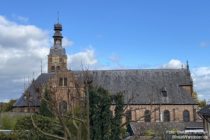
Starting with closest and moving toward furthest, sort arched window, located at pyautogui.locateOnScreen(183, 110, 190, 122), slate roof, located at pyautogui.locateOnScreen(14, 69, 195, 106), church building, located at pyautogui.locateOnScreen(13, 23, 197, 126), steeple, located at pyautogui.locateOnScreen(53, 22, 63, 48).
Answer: arched window, located at pyautogui.locateOnScreen(183, 110, 190, 122) < church building, located at pyautogui.locateOnScreen(13, 23, 197, 126) < slate roof, located at pyautogui.locateOnScreen(14, 69, 195, 106) < steeple, located at pyautogui.locateOnScreen(53, 22, 63, 48)

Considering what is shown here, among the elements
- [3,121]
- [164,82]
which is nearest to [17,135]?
[3,121]

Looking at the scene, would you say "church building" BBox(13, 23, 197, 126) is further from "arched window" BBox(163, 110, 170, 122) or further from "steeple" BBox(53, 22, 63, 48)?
"steeple" BBox(53, 22, 63, 48)

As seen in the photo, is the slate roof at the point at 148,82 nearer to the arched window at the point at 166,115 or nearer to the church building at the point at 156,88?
the church building at the point at 156,88

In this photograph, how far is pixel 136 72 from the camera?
65.5 meters

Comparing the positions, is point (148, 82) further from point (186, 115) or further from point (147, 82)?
point (186, 115)

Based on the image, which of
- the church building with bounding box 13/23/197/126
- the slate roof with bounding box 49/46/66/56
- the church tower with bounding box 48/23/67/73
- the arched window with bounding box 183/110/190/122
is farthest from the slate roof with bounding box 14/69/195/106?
the slate roof with bounding box 49/46/66/56

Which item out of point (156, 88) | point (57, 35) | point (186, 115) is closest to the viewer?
point (186, 115)

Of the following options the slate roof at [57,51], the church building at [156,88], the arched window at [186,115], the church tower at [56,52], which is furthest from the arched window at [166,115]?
the slate roof at [57,51]

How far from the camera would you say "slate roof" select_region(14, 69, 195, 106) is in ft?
199

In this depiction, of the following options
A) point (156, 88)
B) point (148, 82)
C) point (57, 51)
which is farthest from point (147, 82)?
point (57, 51)

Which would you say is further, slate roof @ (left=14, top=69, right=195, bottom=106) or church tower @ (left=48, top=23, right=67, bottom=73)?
church tower @ (left=48, top=23, right=67, bottom=73)

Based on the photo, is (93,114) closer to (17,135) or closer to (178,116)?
(17,135)

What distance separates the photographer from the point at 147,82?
63625mm

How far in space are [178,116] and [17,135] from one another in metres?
37.1
